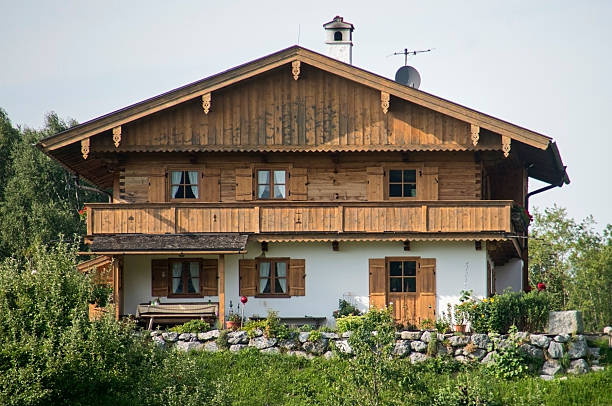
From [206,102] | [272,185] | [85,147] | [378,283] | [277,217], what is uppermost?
[206,102]

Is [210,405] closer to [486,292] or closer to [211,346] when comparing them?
[211,346]

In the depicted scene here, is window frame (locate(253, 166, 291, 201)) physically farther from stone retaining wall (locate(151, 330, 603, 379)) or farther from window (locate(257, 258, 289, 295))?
stone retaining wall (locate(151, 330, 603, 379))

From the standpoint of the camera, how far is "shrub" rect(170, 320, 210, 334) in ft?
107

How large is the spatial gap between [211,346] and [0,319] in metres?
7.44

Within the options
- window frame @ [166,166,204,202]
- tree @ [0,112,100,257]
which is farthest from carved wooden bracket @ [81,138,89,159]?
tree @ [0,112,100,257]

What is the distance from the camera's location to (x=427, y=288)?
115 feet

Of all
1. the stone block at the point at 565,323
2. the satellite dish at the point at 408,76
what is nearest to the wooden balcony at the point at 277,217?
the stone block at the point at 565,323

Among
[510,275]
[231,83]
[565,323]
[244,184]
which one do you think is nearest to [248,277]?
[244,184]

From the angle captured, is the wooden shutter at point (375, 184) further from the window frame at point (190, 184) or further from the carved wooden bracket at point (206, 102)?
the carved wooden bracket at point (206, 102)

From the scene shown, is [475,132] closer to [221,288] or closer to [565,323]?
[565,323]

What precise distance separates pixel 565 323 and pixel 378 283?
19.8 feet

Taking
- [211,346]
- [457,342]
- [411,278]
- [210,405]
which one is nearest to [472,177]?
[411,278]

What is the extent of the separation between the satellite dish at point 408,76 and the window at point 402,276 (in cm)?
819

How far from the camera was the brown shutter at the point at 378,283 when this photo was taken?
115 ft
